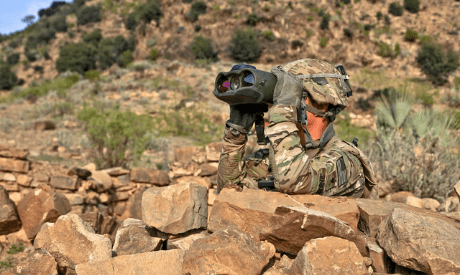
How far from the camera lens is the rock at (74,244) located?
2004mm

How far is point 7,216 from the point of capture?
12.5 ft

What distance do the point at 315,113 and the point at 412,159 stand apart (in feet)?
12.4

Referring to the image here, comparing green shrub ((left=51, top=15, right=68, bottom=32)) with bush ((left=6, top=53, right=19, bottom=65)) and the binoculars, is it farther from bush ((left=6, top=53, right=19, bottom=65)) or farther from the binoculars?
the binoculars

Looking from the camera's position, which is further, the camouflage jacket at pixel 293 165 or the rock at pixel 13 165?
the rock at pixel 13 165

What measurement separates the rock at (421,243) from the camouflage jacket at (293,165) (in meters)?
0.46

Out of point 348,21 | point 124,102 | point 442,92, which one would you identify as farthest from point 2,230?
point 348,21

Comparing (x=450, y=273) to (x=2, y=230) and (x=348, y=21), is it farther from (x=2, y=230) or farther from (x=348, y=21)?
(x=348, y=21)

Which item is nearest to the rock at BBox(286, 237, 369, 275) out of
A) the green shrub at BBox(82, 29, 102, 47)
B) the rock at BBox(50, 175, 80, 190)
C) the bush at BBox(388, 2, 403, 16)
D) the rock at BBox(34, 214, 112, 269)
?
the rock at BBox(34, 214, 112, 269)

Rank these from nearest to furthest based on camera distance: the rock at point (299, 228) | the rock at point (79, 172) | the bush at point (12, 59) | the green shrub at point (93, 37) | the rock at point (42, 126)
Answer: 1. the rock at point (299, 228)
2. the rock at point (79, 172)
3. the rock at point (42, 126)
4. the green shrub at point (93, 37)
5. the bush at point (12, 59)

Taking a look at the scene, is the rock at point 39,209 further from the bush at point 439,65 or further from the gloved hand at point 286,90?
the bush at point 439,65

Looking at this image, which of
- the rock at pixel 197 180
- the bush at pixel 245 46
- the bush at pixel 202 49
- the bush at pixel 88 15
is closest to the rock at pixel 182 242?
the rock at pixel 197 180

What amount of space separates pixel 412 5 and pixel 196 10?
1921 cm

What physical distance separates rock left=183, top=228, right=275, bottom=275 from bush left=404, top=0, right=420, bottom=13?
120ft

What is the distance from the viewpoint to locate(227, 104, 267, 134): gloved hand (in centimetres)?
218
